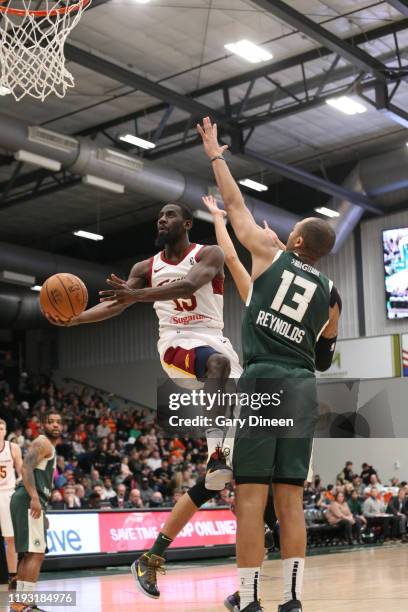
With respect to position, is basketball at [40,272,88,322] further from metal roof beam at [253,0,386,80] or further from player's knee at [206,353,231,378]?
metal roof beam at [253,0,386,80]

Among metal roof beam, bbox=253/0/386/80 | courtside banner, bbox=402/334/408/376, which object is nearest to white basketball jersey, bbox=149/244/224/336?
metal roof beam, bbox=253/0/386/80

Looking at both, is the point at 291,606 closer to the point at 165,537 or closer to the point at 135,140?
the point at 165,537

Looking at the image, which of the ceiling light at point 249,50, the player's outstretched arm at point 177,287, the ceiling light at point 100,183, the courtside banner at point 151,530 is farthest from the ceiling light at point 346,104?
the player's outstretched arm at point 177,287

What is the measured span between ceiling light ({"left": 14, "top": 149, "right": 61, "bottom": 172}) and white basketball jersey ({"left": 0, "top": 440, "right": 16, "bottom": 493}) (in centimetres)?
831

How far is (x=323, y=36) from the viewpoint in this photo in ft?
54.3

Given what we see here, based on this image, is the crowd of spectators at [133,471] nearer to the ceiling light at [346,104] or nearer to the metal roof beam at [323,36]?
the ceiling light at [346,104]

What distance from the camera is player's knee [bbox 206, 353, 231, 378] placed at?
6.16 meters

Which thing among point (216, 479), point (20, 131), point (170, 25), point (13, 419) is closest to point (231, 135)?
point (170, 25)

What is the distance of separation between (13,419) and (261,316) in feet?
64.4

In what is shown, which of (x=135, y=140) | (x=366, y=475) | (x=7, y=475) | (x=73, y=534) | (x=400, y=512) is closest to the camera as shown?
(x=7, y=475)

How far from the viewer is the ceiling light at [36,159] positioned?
18202mm

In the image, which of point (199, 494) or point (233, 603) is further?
point (199, 494)

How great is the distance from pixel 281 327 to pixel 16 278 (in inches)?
812

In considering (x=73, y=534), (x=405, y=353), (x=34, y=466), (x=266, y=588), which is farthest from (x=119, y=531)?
(x=405, y=353)
